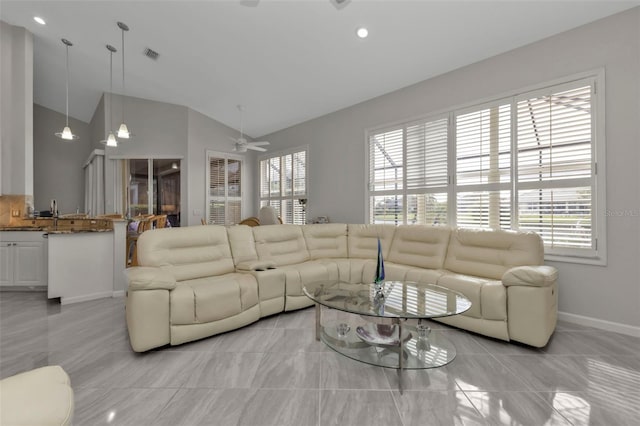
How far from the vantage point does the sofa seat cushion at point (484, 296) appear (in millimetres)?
2447

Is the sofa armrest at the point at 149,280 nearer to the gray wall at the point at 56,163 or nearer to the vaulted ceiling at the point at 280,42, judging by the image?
the vaulted ceiling at the point at 280,42

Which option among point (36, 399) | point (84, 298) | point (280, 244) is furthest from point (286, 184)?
point (36, 399)

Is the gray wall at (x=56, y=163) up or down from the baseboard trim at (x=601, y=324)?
up

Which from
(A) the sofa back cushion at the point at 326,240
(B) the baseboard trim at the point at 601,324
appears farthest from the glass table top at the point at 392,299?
(B) the baseboard trim at the point at 601,324

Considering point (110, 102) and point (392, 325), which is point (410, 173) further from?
point (110, 102)

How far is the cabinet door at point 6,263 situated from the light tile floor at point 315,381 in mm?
1971

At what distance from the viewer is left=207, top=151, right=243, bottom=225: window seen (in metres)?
6.85

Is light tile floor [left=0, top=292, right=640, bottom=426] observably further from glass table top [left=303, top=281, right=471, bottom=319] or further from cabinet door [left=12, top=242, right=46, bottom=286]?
cabinet door [left=12, top=242, right=46, bottom=286]

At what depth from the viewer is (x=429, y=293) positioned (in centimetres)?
240

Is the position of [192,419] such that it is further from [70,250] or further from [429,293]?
[70,250]

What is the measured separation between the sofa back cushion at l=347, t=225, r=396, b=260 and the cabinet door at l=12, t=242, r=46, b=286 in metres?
4.42

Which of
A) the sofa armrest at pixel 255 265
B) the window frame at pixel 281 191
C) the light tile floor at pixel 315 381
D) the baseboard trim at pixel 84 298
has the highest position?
the window frame at pixel 281 191

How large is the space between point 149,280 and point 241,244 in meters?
1.24

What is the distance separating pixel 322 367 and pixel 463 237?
Result: 220cm
